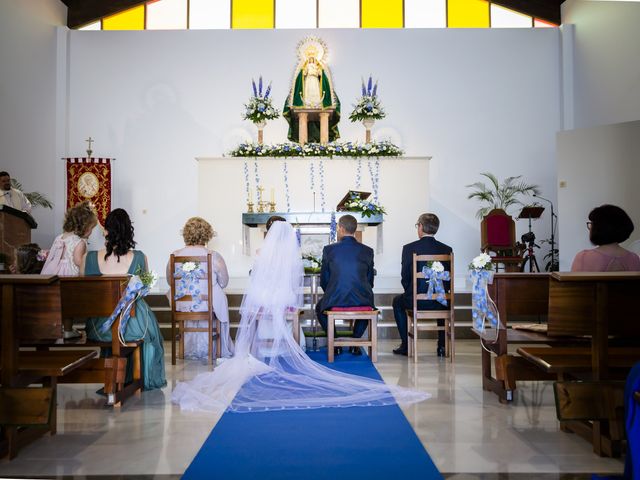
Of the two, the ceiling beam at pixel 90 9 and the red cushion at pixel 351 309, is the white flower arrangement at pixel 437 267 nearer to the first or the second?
the red cushion at pixel 351 309

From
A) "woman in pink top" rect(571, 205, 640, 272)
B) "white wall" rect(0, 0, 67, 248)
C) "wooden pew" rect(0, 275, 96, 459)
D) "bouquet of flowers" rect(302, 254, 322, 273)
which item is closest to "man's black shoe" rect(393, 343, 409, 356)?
"bouquet of flowers" rect(302, 254, 322, 273)

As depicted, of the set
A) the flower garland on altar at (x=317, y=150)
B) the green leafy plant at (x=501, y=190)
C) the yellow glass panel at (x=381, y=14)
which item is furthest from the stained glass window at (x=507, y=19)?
the flower garland on altar at (x=317, y=150)

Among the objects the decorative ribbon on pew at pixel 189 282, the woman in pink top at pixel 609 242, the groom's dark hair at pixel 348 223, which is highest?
the groom's dark hair at pixel 348 223

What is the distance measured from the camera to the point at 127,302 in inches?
174

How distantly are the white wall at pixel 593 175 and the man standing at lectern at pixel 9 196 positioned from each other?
26.3 feet

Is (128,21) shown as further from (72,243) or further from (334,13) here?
(72,243)

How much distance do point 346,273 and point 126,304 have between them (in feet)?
7.55

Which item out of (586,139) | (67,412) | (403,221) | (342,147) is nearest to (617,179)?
(586,139)

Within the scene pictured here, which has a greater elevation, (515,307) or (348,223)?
(348,223)

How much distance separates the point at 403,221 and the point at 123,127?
5906 mm

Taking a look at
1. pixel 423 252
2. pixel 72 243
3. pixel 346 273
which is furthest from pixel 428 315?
pixel 72 243

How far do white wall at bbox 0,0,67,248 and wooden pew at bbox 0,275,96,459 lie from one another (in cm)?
786

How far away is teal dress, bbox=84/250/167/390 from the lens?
15.2 ft

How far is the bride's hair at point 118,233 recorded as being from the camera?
480 cm
